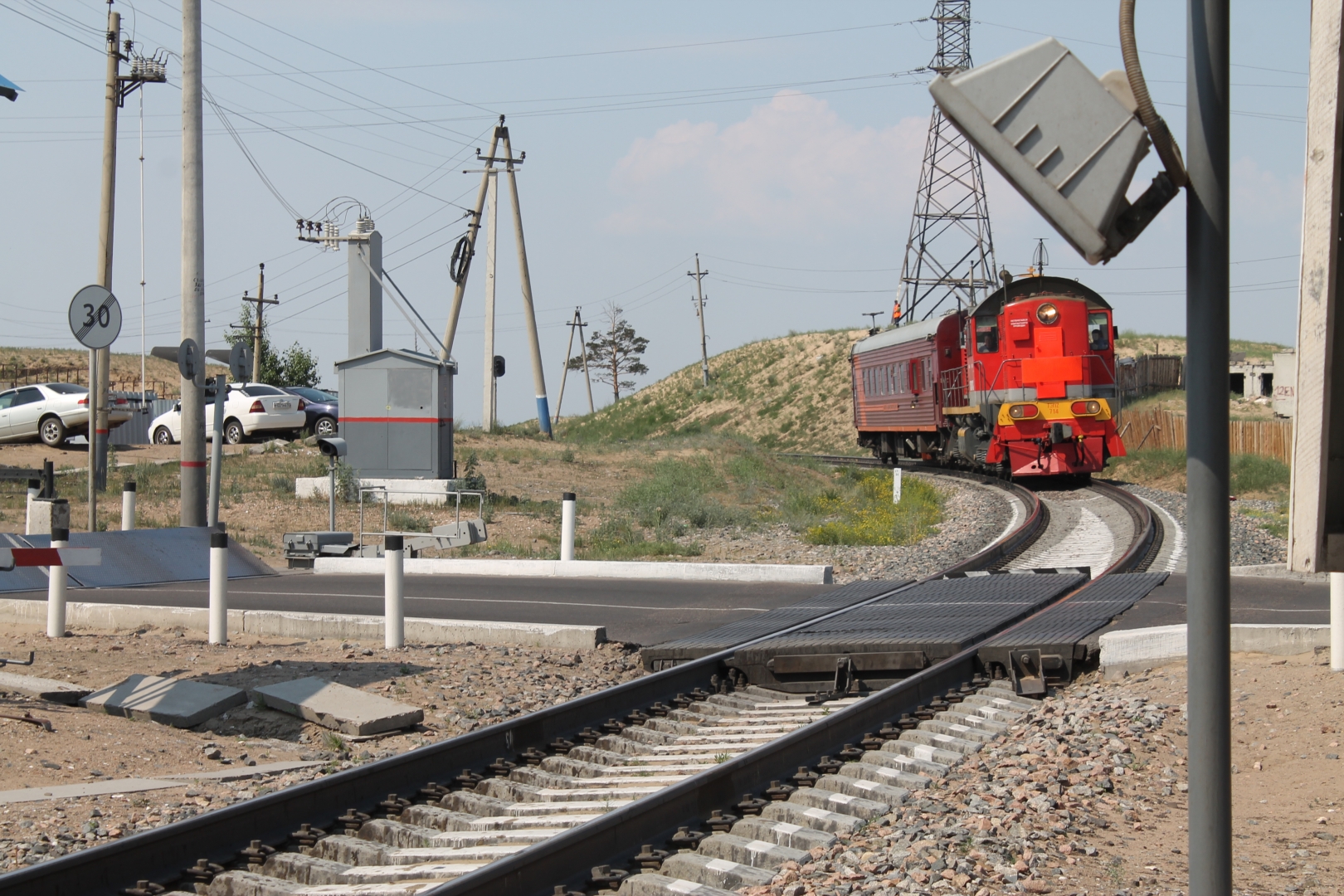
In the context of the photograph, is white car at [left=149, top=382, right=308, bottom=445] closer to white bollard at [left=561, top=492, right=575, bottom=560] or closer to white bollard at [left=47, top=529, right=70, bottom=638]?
white bollard at [left=561, top=492, right=575, bottom=560]

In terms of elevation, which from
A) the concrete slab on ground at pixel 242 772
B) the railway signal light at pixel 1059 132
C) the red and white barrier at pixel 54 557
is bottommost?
the concrete slab on ground at pixel 242 772

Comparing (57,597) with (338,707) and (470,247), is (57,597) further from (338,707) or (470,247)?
(470,247)

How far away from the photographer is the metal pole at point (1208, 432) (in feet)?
8.93

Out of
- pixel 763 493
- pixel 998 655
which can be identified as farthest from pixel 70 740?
pixel 763 493

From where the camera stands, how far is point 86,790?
639 centimetres

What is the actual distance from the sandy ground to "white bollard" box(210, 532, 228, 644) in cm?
24

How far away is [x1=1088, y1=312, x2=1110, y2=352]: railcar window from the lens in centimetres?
2488

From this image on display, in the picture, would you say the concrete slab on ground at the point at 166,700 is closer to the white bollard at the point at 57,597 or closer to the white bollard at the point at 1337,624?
the white bollard at the point at 57,597

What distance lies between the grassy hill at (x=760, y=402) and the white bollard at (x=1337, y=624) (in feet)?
187

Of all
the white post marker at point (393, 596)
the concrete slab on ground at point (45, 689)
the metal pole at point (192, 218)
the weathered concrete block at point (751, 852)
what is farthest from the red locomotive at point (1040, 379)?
the weathered concrete block at point (751, 852)

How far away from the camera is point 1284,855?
5.18 metres

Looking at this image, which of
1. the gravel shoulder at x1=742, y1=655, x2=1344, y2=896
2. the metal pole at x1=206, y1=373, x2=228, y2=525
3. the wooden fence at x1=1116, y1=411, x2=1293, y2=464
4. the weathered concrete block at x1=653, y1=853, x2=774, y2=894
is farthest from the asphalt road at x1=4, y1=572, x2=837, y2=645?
the wooden fence at x1=1116, y1=411, x2=1293, y2=464

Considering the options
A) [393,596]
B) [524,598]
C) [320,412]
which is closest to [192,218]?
[524,598]

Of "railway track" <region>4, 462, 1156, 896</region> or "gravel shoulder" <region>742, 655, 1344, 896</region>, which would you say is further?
"railway track" <region>4, 462, 1156, 896</region>
